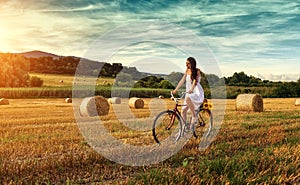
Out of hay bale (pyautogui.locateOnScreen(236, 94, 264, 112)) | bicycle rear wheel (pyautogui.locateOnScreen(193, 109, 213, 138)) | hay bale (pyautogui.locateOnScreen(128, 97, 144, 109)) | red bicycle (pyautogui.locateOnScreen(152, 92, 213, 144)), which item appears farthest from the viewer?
hay bale (pyautogui.locateOnScreen(128, 97, 144, 109))

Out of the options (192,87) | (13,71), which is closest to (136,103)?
(192,87)

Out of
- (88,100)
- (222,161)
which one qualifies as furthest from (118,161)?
(88,100)

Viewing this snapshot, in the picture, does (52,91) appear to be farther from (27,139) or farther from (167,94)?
(27,139)

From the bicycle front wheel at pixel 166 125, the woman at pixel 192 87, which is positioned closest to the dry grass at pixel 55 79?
the bicycle front wheel at pixel 166 125

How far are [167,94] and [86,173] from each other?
122 feet

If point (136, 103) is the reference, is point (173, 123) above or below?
below

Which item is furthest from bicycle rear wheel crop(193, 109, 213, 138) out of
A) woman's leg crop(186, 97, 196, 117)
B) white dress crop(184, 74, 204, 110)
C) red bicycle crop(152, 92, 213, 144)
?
white dress crop(184, 74, 204, 110)

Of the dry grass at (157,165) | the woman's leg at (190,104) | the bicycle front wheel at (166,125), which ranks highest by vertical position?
the woman's leg at (190,104)

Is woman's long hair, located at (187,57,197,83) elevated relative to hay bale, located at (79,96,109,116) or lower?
elevated

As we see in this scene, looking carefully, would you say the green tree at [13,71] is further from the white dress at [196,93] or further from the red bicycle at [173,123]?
the white dress at [196,93]

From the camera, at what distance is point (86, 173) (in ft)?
22.6

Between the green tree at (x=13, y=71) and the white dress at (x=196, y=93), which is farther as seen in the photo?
the green tree at (x=13, y=71)

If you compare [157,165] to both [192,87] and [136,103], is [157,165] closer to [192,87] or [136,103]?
[192,87]

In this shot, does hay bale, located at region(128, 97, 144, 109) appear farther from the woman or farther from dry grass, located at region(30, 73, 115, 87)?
dry grass, located at region(30, 73, 115, 87)
